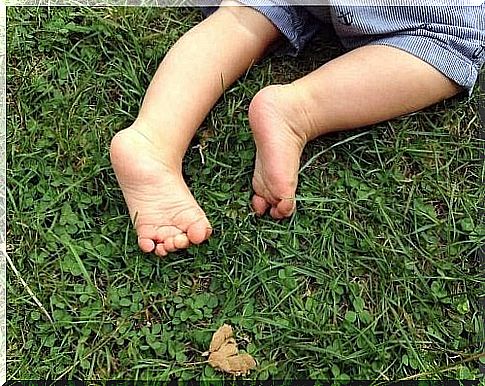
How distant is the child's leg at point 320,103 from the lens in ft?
6.14

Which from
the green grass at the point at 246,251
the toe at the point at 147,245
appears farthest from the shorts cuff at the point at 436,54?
the toe at the point at 147,245

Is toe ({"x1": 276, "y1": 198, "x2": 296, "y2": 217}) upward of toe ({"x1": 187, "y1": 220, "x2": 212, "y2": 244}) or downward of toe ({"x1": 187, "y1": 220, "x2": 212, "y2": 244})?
downward

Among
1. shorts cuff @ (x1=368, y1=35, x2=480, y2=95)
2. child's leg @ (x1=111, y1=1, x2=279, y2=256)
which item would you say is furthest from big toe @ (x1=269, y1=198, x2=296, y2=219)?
shorts cuff @ (x1=368, y1=35, x2=480, y2=95)

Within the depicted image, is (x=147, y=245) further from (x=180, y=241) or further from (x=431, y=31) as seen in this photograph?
(x=431, y=31)

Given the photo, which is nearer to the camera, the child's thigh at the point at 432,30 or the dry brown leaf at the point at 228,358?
the dry brown leaf at the point at 228,358

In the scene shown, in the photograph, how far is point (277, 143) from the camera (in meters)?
1.87

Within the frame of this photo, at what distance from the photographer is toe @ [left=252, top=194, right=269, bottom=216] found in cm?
192

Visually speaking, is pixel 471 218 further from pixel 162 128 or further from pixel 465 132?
pixel 162 128

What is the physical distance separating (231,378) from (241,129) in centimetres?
61

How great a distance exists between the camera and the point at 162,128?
1.90m

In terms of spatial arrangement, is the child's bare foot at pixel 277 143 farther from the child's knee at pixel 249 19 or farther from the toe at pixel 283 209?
the child's knee at pixel 249 19

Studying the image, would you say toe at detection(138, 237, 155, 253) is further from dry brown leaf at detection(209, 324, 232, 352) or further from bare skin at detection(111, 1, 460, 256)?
dry brown leaf at detection(209, 324, 232, 352)

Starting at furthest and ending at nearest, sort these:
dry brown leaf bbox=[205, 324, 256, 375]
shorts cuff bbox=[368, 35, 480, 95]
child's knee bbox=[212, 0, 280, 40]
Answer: child's knee bbox=[212, 0, 280, 40]
shorts cuff bbox=[368, 35, 480, 95]
dry brown leaf bbox=[205, 324, 256, 375]

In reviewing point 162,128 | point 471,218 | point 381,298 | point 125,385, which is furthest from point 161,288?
point 471,218
